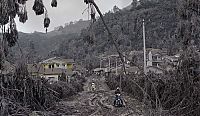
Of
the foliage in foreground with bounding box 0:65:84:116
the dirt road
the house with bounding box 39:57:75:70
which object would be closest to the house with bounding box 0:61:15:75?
the foliage in foreground with bounding box 0:65:84:116

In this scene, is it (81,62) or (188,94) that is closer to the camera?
(188,94)

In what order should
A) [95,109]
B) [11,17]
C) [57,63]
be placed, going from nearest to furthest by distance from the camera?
[11,17] → [95,109] → [57,63]

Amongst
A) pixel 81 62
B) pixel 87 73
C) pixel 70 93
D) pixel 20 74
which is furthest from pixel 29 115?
pixel 81 62

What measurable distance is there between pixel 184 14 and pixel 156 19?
5646 centimetres

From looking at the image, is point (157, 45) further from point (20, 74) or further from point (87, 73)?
point (20, 74)

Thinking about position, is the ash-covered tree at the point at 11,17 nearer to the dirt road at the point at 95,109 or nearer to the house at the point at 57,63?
the dirt road at the point at 95,109

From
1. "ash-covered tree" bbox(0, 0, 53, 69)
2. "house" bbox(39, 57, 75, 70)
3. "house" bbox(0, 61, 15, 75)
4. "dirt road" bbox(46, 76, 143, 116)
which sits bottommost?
"dirt road" bbox(46, 76, 143, 116)

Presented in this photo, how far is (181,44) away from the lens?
11.1 m

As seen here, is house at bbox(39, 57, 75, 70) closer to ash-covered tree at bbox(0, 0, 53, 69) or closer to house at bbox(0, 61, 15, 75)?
house at bbox(0, 61, 15, 75)

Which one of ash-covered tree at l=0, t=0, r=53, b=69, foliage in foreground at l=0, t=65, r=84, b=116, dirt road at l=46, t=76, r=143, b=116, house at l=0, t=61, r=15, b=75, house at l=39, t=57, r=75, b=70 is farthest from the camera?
house at l=39, t=57, r=75, b=70

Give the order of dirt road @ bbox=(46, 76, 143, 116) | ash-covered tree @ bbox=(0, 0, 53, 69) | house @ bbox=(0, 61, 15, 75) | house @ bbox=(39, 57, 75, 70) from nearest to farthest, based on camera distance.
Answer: ash-covered tree @ bbox=(0, 0, 53, 69) < house @ bbox=(0, 61, 15, 75) < dirt road @ bbox=(46, 76, 143, 116) < house @ bbox=(39, 57, 75, 70)

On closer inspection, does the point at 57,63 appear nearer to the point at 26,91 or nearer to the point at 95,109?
the point at 95,109

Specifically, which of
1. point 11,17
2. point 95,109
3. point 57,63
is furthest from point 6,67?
point 57,63

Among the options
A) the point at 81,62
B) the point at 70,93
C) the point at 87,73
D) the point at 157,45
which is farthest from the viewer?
the point at 81,62
